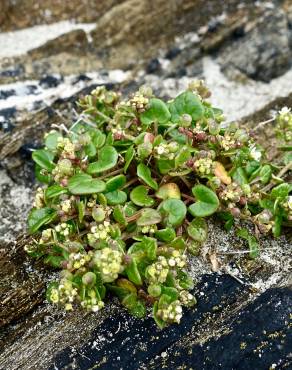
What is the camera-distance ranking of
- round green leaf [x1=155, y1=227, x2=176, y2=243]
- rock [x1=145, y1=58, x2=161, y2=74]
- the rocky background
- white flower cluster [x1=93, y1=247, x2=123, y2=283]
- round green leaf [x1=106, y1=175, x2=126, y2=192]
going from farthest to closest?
rock [x1=145, y1=58, x2=161, y2=74] < round green leaf [x1=106, y1=175, x2=126, y2=192] < round green leaf [x1=155, y1=227, x2=176, y2=243] < the rocky background < white flower cluster [x1=93, y1=247, x2=123, y2=283]

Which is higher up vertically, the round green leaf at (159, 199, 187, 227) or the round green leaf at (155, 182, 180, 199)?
the round green leaf at (155, 182, 180, 199)

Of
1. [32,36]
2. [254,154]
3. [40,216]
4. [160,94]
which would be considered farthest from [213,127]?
[32,36]

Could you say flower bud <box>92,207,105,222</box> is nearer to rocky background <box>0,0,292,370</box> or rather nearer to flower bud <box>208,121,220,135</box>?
rocky background <box>0,0,292,370</box>

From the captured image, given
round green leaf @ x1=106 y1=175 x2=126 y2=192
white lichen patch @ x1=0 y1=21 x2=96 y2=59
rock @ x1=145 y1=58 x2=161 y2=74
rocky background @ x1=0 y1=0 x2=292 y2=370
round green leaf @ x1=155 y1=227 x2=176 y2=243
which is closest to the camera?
rocky background @ x1=0 y1=0 x2=292 y2=370

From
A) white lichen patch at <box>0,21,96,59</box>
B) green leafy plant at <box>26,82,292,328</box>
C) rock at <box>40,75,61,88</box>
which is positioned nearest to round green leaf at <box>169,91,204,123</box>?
green leafy plant at <box>26,82,292,328</box>

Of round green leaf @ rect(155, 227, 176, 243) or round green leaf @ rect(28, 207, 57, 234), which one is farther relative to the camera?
round green leaf @ rect(28, 207, 57, 234)

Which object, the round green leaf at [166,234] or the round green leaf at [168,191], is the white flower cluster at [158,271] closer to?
the round green leaf at [166,234]
